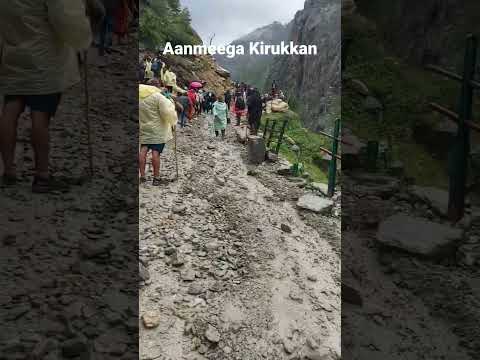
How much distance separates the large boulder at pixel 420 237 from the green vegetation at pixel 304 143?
72 cm

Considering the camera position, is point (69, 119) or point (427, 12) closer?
point (69, 119)

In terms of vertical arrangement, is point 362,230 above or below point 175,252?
below

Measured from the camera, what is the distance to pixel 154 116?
5.30 ft

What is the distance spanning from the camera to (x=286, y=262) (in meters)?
1.41

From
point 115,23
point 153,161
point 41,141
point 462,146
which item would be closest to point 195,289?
point 153,161

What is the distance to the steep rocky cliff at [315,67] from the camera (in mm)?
1856

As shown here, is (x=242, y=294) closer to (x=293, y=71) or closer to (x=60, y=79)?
(x=60, y=79)

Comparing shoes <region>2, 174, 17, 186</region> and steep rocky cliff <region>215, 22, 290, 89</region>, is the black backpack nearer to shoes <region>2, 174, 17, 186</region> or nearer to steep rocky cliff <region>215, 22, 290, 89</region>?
steep rocky cliff <region>215, 22, 290, 89</region>

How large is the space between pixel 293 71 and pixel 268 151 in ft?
1.60

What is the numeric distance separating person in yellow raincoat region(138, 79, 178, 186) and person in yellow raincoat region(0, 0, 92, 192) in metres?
0.33

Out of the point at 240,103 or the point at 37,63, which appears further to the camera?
the point at 240,103

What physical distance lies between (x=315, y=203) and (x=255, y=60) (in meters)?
0.84

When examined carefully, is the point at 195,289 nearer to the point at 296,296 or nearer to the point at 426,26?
the point at 296,296

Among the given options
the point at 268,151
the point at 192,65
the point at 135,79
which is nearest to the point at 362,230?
the point at 268,151
